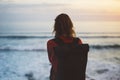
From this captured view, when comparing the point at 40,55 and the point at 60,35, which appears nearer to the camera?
the point at 60,35

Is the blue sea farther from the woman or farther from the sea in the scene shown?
the woman

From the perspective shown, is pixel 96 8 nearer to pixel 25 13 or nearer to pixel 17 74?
pixel 25 13

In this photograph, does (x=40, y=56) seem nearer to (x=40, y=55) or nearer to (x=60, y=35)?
(x=40, y=55)

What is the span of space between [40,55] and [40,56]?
1.1 inches

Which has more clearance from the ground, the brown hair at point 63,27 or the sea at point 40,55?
the brown hair at point 63,27

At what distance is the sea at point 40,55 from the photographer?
514cm

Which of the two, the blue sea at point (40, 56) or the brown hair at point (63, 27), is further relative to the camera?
the blue sea at point (40, 56)

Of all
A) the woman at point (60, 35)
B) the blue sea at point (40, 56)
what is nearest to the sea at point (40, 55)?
the blue sea at point (40, 56)

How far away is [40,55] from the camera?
5.43 m

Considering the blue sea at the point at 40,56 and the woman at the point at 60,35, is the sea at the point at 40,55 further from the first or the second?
the woman at the point at 60,35

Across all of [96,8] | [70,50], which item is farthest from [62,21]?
[96,8]

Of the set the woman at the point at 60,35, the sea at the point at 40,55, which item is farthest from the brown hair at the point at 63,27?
the sea at the point at 40,55

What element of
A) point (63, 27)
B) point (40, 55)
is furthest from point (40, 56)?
point (63, 27)

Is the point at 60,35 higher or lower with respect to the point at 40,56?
higher
